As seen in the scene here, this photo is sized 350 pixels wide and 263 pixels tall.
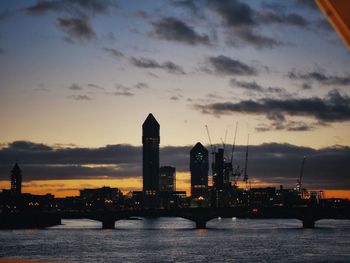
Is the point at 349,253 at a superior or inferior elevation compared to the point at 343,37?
inferior

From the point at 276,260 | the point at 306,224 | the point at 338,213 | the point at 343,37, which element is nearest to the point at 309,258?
the point at 276,260

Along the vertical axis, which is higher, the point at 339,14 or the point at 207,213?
the point at 339,14

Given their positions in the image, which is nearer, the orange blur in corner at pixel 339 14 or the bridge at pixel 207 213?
the orange blur in corner at pixel 339 14

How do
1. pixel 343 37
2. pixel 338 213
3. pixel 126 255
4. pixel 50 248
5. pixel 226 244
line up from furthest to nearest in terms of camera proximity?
pixel 338 213 < pixel 226 244 < pixel 50 248 < pixel 126 255 < pixel 343 37

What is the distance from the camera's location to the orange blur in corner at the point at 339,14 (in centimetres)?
211

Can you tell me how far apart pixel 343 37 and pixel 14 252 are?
70651mm

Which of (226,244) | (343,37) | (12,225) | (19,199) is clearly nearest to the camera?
(343,37)

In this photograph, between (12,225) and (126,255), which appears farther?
(12,225)

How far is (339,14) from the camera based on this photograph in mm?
2117

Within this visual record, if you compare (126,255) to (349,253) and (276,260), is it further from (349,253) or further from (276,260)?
(349,253)

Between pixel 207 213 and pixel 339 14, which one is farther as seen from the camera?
pixel 207 213

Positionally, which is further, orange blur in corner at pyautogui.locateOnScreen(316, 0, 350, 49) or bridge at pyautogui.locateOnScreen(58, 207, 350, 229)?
bridge at pyautogui.locateOnScreen(58, 207, 350, 229)

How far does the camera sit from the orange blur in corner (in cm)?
211

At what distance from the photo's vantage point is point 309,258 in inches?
2496
